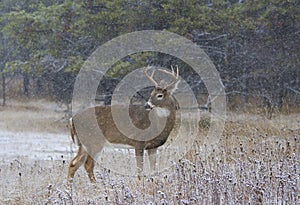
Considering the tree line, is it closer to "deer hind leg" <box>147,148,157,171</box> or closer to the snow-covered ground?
the snow-covered ground

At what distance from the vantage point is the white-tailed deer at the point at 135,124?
8250 millimetres

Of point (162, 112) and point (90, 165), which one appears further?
point (162, 112)

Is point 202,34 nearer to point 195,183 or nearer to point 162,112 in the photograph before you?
point 162,112

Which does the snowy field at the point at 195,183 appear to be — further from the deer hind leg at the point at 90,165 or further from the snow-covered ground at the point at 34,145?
the snow-covered ground at the point at 34,145

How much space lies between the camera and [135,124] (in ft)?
28.9

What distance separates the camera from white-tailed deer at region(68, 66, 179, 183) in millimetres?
8250

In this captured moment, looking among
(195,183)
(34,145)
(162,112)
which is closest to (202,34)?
(34,145)

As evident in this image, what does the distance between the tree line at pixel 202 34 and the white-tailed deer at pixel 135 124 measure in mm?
6209

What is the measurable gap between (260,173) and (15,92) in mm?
25904

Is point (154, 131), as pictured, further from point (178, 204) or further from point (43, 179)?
point (178, 204)

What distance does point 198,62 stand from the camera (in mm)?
15664

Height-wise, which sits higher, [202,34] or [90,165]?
[202,34]

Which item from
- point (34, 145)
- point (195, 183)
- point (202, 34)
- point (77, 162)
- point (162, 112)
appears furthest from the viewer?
point (202, 34)

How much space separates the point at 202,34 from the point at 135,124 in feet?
25.6
